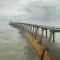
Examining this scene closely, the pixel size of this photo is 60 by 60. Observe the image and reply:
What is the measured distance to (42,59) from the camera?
9.71 meters

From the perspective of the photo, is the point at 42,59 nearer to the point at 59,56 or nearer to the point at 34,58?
the point at 59,56

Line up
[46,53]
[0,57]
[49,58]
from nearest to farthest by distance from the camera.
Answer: [49,58] → [46,53] → [0,57]

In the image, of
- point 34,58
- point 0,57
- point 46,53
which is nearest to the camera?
point 46,53

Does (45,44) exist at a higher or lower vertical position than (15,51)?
higher

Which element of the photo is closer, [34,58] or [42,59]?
[42,59]

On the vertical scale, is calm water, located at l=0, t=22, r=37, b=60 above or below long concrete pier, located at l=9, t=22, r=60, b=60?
below

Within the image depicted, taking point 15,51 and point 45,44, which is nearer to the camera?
point 45,44

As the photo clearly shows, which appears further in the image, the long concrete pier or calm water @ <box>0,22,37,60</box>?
calm water @ <box>0,22,37,60</box>

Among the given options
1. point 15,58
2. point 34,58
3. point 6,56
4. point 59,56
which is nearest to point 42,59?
point 59,56

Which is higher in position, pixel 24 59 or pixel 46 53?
pixel 46 53

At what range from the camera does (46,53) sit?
10406mm

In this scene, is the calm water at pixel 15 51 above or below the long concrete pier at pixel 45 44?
below

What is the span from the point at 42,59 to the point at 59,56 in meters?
1.36

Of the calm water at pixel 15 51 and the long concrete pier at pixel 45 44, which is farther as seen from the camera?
the calm water at pixel 15 51
